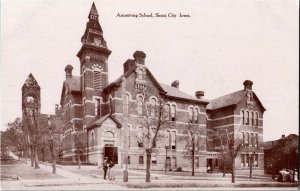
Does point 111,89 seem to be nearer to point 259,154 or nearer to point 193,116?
point 193,116

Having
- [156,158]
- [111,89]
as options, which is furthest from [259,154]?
[111,89]

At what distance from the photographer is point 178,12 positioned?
1355 centimetres

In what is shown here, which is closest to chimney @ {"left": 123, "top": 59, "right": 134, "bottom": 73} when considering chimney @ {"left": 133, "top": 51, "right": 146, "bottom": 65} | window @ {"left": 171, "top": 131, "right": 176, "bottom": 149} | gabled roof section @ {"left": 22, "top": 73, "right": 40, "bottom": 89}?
chimney @ {"left": 133, "top": 51, "right": 146, "bottom": 65}

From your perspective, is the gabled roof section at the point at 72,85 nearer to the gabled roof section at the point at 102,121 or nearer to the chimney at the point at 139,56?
the gabled roof section at the point at 102,121

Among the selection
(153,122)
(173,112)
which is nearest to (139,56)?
(153,122)

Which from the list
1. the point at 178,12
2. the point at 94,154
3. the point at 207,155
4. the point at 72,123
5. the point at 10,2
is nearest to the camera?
the point at 10,2

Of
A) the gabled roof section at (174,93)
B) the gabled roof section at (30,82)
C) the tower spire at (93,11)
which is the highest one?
the tower spire at (93,11)

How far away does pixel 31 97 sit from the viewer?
1606cm

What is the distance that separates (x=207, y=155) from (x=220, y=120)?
338 centimetres

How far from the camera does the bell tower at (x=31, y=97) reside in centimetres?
1431

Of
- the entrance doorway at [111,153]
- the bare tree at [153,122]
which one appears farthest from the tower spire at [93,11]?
the entrance doorway at [111,153]

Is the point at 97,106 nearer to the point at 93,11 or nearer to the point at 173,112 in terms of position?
the point at 173,112

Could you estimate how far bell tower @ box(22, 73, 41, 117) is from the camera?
563 inches

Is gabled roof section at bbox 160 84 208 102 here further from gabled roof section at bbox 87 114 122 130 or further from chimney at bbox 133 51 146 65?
chimney at bbox 133 51 146 65
